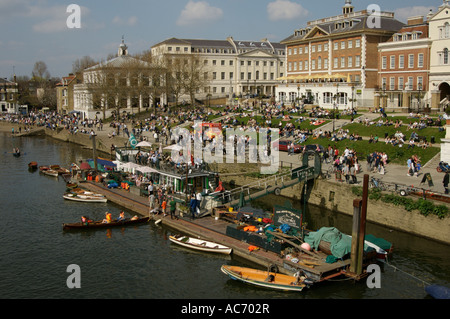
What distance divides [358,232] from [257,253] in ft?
20.0

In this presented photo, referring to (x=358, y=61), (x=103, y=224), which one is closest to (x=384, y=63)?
(x=358, y=61)

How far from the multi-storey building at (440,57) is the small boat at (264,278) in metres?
44.7

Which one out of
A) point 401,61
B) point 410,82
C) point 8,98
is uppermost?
point 401,61

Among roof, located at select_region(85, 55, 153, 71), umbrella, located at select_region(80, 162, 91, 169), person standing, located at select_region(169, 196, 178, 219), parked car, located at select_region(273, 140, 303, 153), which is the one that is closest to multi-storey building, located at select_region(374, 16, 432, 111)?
parked car, located at select_region(273, 140, 303, 153)

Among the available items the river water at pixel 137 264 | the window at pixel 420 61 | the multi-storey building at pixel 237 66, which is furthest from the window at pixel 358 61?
the multi-storey building at pixel 237 66

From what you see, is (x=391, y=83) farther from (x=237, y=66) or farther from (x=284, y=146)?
→ (x=237, y=66)

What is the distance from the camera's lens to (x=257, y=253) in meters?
27.0

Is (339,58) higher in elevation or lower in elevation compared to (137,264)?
higher

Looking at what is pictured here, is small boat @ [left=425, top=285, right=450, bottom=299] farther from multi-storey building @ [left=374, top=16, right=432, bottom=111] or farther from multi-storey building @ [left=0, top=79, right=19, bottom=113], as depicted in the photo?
multi-storey building @ [left=0, top=79, right=19, bottom=113]

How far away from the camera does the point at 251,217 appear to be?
3244cm

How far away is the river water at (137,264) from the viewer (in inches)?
941

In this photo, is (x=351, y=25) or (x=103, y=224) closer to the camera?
(x=103, y=224)
